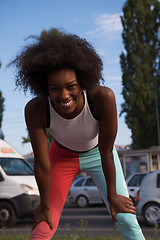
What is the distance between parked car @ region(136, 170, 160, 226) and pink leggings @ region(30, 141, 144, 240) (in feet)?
22.0

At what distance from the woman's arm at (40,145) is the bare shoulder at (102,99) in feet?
1.25

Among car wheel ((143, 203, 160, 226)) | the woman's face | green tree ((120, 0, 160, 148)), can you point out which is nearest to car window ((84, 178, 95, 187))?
car wheel ((143, 203, 160, 226))

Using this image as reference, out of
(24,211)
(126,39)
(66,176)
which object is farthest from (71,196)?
(126,39)

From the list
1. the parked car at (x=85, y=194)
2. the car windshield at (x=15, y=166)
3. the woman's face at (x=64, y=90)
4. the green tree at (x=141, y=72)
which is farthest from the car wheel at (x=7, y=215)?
the green tree at (x=141, y=72)

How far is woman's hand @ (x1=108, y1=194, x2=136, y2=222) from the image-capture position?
2.94 metres

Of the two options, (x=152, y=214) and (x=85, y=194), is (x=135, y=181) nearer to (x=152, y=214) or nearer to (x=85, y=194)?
(x=85, y=194)

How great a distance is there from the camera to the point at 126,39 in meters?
34.0

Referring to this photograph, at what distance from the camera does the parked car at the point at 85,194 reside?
16.3 m

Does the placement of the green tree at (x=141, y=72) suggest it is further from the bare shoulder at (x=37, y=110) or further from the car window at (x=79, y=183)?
the bare shoulder at (x=37, y=110)

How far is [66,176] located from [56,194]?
0.17 metres

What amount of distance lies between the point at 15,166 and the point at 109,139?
308 inches

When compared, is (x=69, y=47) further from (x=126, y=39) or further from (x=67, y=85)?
(x=126, y=39)

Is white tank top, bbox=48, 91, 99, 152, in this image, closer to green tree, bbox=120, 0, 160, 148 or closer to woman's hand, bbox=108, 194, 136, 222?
woman's hand, bbox=108, 194, 136, 222

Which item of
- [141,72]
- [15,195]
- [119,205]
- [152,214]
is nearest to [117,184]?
[119,205]
